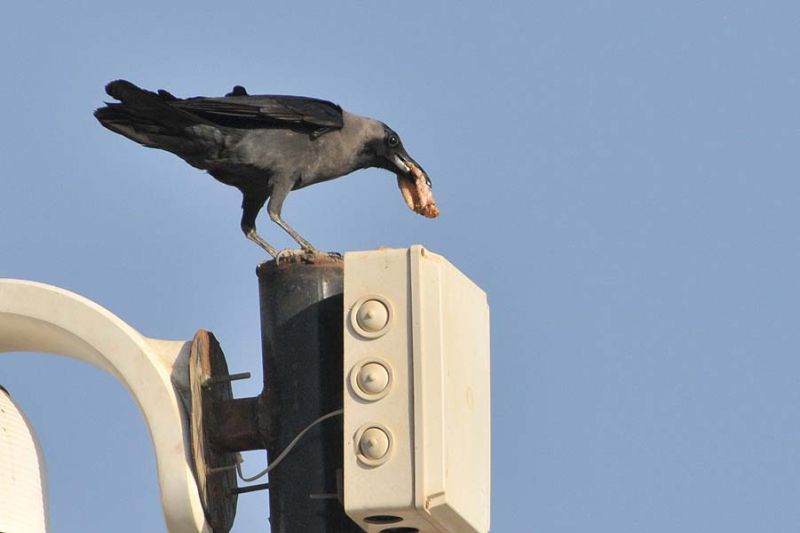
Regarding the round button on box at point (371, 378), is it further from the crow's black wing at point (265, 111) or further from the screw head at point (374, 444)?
the crow's black wing at point (265, 111)

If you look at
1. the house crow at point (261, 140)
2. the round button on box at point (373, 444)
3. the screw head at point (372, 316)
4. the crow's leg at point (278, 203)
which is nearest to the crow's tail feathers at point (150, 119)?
the house crow at point (261, 140)

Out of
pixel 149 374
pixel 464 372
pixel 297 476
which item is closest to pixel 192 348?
Result: pixel 149 374

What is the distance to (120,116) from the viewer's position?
30.0 feet

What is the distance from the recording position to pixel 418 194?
9.55 meters

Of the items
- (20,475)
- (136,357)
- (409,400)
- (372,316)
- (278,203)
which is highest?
(278,203)

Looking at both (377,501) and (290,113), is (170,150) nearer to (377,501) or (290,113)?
(290,113)

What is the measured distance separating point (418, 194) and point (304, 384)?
325 cm

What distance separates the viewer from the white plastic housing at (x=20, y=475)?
651cm

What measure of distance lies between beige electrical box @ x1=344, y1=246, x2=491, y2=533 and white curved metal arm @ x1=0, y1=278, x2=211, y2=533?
0.83 metres

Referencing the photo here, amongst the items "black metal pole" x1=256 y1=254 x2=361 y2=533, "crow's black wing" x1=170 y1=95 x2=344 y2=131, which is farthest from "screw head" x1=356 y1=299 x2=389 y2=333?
"crow's black wing" x1=170 y1=95 x2=344 y2=131

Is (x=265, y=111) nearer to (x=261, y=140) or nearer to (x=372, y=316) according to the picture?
(x=261, y=140)

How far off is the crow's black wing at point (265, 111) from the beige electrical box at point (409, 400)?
10.1 ft

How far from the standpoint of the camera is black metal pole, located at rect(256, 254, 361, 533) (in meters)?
6.31

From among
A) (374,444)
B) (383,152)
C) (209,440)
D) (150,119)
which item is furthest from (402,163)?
(374,444)
